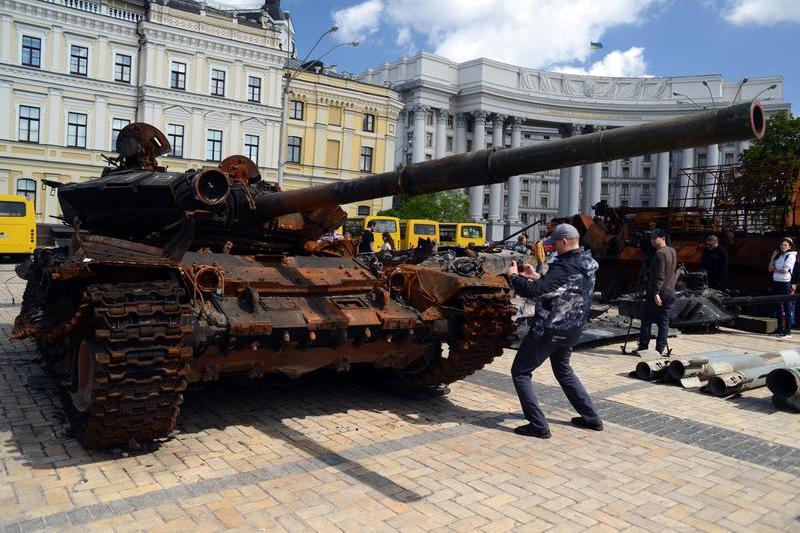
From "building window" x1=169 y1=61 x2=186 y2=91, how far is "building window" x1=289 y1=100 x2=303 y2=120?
794 centimetres

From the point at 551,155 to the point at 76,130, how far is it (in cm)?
3704

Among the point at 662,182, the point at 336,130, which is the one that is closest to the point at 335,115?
the point at 336,130

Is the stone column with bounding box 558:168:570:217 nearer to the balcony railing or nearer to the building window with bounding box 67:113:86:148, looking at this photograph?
the balcony railing

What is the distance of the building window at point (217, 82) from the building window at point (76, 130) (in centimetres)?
702

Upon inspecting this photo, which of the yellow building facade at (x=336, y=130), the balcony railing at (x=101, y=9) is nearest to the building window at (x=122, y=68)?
the balcony railing at (x=101, y=9)

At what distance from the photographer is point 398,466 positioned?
199 inches

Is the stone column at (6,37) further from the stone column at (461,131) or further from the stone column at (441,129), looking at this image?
the stone column at (461,131)

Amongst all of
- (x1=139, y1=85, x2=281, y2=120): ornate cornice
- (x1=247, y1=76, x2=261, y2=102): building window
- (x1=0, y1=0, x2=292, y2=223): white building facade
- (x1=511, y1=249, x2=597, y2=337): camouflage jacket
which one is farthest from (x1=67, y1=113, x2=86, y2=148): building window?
(x1=511, y1=249, x2=597, y2=337): camouflage jacket

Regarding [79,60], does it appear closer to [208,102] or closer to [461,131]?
[208,102]

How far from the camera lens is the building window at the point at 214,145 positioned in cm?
3953

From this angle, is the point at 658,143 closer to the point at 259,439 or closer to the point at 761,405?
the point at 259,439

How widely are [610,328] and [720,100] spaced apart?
66.8m

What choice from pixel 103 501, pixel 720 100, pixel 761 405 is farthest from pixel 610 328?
pixel 720 100

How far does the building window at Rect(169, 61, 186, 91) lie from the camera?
37688mm
